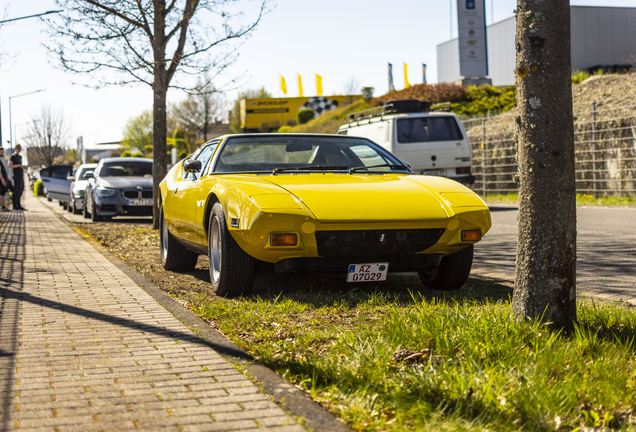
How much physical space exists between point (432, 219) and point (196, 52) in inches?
351

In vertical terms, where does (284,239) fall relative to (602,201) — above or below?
above

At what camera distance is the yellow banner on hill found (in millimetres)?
60188

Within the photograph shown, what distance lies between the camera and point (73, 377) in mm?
3385

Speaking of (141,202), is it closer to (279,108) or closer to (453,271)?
→ (453,271)

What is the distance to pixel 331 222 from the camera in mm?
4910

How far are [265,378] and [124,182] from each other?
13732 mm

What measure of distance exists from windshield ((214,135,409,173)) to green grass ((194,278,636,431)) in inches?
70.8

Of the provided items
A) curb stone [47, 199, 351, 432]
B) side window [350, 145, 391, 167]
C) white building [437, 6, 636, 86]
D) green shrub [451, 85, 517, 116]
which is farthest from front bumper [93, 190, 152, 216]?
white building [437, 6, 636, 86]

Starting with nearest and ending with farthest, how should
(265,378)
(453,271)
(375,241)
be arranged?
1. (265,378)
2. (375,241)
3. (453,271)

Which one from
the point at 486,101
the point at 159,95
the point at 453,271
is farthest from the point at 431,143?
the point at 486,101

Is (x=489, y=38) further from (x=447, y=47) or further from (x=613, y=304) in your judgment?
(x=613, y=304)

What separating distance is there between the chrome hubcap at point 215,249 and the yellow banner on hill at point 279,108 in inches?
2157

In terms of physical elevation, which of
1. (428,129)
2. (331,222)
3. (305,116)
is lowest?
(331,222)

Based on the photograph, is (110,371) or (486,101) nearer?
(110,371)
